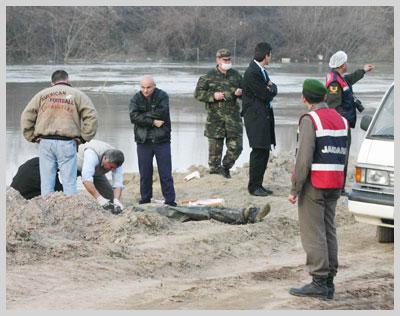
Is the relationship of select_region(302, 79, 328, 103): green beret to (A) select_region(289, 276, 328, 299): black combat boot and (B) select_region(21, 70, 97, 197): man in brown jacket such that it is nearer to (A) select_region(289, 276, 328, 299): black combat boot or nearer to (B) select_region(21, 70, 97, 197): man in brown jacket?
(A) select_region(289, 276, 328, 299): black combat boot

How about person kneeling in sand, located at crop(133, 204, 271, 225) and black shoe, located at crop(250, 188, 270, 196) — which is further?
black shoe, located at crop(250, 188, 270, 196)

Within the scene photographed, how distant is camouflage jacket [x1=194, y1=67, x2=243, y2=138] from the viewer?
14.5m

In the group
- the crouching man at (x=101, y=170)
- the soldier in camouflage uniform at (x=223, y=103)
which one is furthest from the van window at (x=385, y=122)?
the soldier in camouflage uniform at (x=223, y=103)

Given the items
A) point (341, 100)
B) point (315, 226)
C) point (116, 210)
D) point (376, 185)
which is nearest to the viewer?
point (315, 226)

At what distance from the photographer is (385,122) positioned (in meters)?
11.1

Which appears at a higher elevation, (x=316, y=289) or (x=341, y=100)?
(x=341, y=100)

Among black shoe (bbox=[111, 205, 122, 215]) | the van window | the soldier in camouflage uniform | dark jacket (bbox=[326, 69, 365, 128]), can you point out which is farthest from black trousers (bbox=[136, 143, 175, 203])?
the van window

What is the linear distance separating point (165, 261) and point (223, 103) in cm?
540

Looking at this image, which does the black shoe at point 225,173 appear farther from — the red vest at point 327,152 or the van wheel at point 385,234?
the red vest at point 327,152

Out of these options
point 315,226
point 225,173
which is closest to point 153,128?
point 225,173

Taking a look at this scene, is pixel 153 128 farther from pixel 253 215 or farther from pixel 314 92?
pixel 314 92

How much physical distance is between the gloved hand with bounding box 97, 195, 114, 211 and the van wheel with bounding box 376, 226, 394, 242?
304 cm

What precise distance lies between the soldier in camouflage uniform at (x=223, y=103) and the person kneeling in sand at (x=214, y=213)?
311 centimetres

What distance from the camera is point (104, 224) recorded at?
10.5 metres
